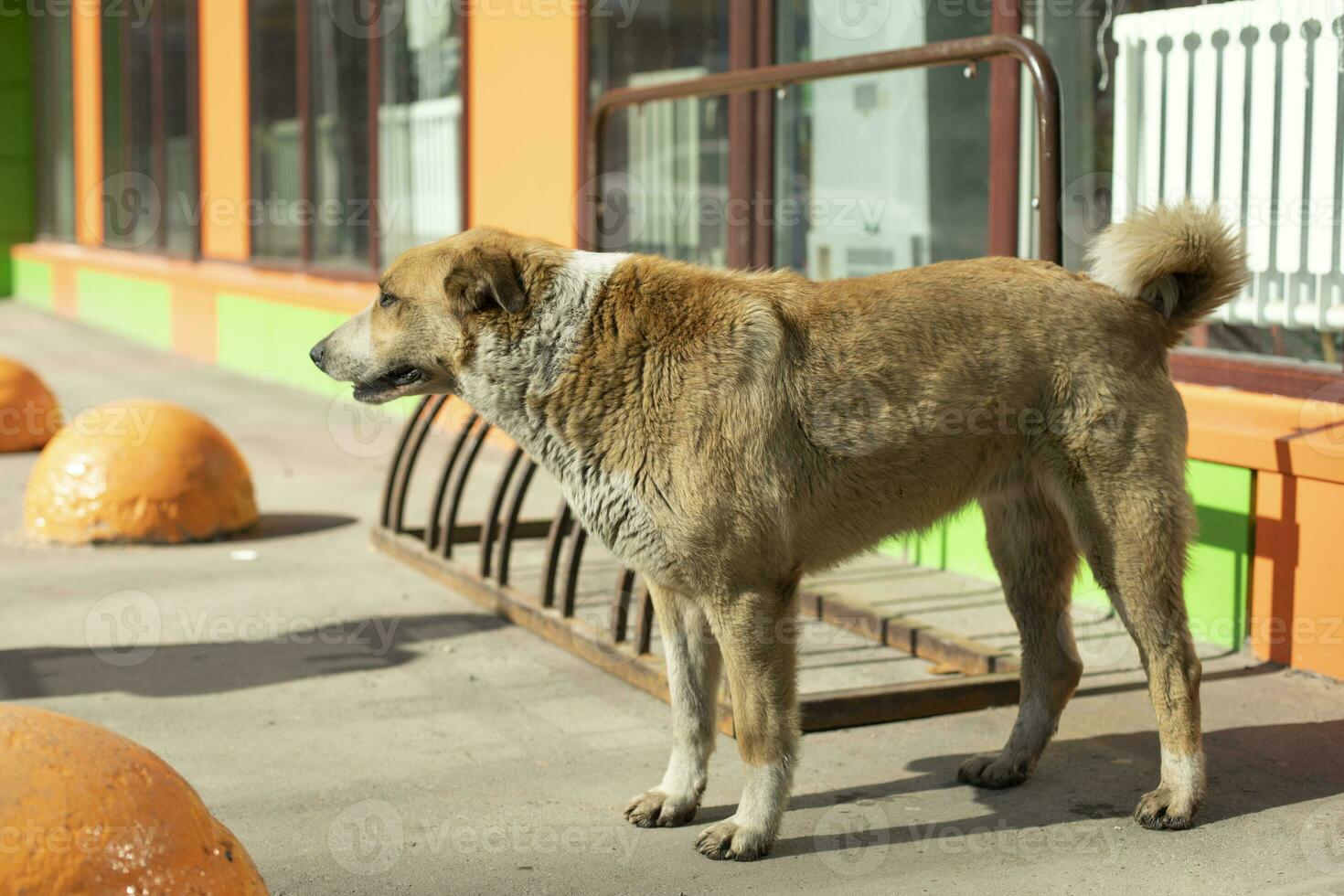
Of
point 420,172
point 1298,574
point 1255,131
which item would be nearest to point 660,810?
point 1298,574

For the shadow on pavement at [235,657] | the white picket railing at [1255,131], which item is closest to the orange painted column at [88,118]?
the shadow on pavement at [235,657]

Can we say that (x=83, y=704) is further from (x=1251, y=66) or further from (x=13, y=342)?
(x=13, y=342)

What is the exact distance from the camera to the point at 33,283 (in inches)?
910

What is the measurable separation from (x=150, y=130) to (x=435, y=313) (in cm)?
1615

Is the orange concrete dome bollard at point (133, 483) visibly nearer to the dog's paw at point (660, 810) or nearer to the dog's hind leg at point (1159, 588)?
the dog's paw at point (660, 810)

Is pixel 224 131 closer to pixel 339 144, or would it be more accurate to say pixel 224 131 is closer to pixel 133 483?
pixel 339 144

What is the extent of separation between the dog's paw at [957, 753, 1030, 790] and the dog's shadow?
28 millimetres

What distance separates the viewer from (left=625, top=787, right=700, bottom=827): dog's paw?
4359 mm

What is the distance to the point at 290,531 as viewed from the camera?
8469mm

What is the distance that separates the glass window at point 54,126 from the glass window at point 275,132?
26.7ft

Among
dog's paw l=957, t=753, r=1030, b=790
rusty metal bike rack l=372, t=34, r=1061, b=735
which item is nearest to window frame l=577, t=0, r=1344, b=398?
rusty metal bike rack l=372, t=34, r=1061, b=735

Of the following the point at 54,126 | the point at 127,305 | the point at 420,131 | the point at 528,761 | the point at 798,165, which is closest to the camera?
the point at 528,761

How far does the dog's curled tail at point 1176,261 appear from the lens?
427 centimetres

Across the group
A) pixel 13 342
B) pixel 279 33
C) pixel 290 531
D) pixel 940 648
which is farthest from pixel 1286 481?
pixel 13 342
